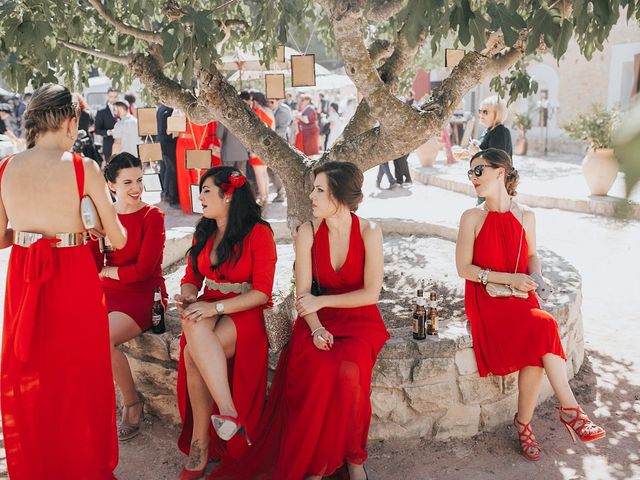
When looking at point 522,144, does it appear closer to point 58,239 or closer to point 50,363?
point 58,239

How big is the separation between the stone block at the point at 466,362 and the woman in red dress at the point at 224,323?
109 centimetres

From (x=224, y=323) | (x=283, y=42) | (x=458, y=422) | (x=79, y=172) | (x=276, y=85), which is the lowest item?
(x=458, y=422)

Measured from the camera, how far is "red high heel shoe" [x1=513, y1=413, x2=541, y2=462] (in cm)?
357

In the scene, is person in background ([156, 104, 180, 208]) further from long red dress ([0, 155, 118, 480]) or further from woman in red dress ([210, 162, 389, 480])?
long red dress ([0, 155, 118, 480])

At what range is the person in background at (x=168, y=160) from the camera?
9.91m

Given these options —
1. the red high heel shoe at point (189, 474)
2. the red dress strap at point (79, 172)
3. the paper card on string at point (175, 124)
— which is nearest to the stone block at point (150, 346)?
the red high heel shoe at point (189, 474)

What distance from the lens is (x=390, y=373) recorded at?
3.65 meters

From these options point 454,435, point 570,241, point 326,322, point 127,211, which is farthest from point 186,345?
point 570,241

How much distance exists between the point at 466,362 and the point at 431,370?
216 mm

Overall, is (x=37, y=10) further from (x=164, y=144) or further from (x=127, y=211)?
(x=164, y=144)

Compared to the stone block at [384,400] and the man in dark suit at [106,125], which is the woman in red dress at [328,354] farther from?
the man in dark suit at [106,125]

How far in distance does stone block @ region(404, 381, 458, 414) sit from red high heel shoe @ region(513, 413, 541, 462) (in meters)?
0.40

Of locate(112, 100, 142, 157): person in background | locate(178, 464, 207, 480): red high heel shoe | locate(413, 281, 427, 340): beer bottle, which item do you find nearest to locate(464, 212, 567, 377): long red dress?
locate(413, 281, 427, 340): beer bottle

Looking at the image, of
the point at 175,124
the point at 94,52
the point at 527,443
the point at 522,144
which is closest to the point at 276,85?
the point at 94,52
